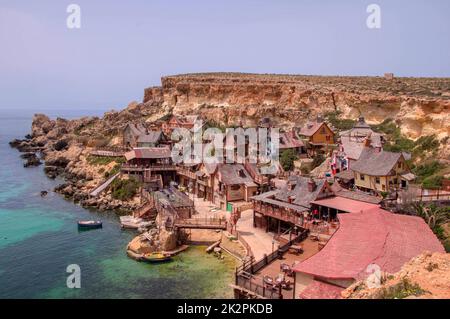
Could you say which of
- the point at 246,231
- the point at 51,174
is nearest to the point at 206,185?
the point at 246,231

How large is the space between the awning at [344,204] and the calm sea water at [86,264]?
9.29 metres

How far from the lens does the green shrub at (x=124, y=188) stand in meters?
53.1

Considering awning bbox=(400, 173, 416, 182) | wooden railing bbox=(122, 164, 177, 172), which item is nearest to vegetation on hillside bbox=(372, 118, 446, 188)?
awning bbox=(400, 173, 416, 182)

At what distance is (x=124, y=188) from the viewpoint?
179 feet

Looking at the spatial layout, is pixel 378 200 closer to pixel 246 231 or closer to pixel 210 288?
pixel 246 231

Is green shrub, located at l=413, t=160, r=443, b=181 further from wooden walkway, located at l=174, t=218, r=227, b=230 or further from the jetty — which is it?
the jetty

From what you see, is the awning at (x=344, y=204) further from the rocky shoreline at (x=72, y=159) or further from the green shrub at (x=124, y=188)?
the green shrub at (x=124, y=188)

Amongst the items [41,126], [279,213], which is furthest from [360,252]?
[41,126]

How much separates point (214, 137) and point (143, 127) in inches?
758

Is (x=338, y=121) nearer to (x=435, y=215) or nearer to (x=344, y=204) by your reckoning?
(x=344, y=204)

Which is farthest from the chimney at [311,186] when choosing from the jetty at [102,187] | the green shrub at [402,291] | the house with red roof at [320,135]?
the jetty at [102,187]

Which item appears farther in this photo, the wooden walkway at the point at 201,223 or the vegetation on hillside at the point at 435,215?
the wooden walkway at the point at 201,223
